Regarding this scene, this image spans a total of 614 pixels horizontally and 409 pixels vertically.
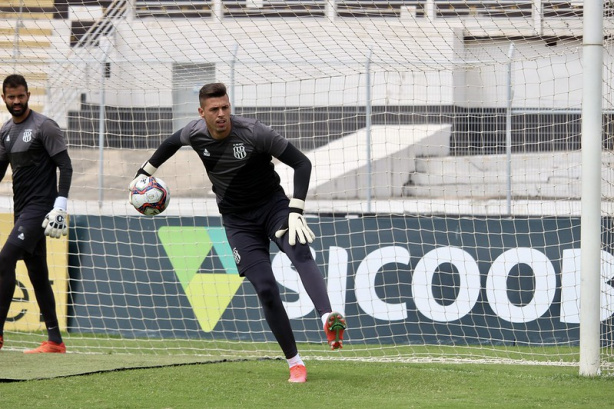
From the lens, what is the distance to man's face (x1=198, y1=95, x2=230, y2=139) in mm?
6090

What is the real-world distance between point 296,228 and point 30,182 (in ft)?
9.57

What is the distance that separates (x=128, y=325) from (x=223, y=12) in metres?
3.91

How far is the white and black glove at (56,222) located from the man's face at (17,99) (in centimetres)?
85

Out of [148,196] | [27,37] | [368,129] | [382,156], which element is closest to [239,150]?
[148,196]

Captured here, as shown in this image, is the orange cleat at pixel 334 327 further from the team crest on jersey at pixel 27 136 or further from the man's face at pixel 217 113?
the team crest on jersey at pixel 27 136

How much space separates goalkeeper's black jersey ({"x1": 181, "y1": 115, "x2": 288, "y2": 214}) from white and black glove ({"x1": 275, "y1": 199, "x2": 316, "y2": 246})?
36cm

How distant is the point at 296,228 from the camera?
19.7 ft

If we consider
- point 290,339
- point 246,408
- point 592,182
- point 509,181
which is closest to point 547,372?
point 592,182

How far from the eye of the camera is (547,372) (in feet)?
23.4

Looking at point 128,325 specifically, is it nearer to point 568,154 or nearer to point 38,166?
point 38,166

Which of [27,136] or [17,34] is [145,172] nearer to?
[27,136]

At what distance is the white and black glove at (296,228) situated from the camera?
19.6 ft

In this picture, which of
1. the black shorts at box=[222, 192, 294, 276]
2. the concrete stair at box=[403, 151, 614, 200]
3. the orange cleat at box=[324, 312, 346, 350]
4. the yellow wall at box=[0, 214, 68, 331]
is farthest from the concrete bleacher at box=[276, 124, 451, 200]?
the orange cleat at box=[324, 312, 346, 350]

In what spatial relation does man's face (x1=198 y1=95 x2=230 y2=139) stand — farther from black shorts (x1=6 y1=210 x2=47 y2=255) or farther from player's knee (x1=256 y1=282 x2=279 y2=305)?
black shorts (x1=6 y1=210 x2=47 y2=255)
